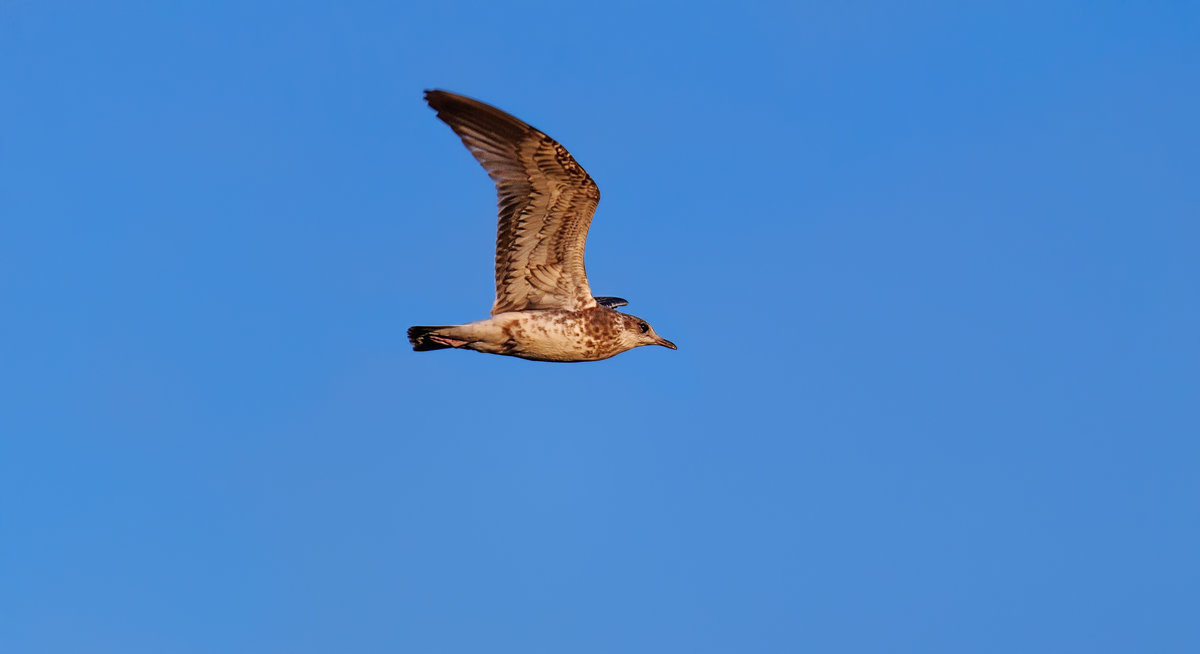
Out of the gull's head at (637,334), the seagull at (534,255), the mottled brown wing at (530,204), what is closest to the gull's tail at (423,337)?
the seagull at (534,255)

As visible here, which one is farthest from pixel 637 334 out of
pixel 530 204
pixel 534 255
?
pixel 530 204

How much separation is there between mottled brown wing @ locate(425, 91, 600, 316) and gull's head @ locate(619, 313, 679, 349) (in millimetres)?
794

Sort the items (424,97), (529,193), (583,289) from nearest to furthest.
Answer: (424,97)
(529,193)
(583,289)

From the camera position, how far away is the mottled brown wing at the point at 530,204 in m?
18.4

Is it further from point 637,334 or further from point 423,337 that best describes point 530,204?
Result: point 637,334

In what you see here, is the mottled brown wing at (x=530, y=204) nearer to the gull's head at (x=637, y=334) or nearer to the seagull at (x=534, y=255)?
the seagull at (x=534, y=255)

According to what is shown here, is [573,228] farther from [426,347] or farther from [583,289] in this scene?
[426,347]

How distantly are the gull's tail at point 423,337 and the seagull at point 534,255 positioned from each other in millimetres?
14

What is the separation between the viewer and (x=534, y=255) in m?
19.9

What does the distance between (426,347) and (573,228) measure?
275 cm

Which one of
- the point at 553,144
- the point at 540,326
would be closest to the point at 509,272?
the point at 540,326

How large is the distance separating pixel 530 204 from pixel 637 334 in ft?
10.3

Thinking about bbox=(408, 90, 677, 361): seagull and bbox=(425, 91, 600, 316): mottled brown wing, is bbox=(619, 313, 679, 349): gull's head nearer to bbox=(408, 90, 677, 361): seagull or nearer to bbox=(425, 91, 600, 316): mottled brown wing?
bbox=(408, 90, 677, 361): seagull

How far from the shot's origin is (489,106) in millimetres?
18203
